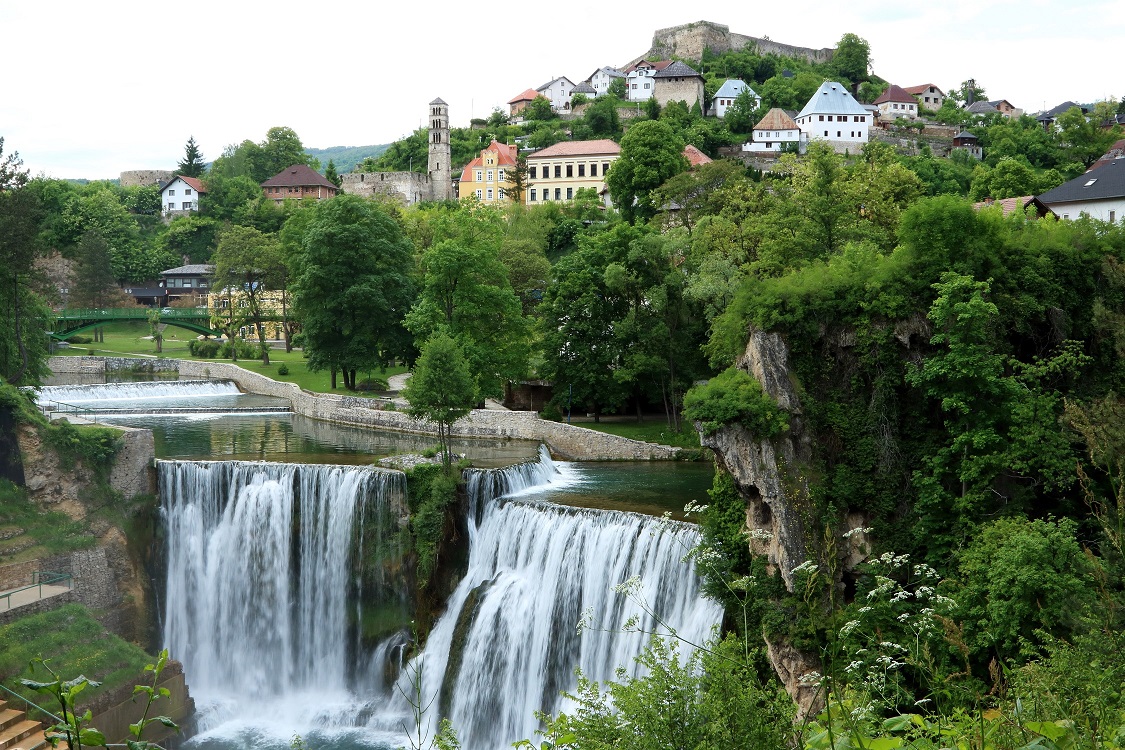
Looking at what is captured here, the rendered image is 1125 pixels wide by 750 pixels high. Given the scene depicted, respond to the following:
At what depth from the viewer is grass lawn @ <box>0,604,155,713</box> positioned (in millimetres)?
22547

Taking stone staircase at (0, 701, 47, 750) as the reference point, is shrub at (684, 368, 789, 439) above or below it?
above

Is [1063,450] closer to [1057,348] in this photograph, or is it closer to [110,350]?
[1057,348]

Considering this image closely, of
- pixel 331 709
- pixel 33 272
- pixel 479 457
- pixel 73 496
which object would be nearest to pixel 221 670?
pixel 331 709

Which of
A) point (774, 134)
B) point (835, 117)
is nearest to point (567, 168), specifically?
point (774, 134)

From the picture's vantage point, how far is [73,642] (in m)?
24.1

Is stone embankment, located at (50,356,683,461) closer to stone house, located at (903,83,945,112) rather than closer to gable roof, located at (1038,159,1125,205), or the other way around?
gable roof, located at (1038,159,1125,205)

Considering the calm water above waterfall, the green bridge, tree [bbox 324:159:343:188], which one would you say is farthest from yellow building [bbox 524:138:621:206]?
the calm water above waterfall

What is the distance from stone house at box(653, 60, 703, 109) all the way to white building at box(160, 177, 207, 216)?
5201cm

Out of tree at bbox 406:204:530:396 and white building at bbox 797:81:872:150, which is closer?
tree at bbox 406:204:530:396

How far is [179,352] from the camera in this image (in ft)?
212

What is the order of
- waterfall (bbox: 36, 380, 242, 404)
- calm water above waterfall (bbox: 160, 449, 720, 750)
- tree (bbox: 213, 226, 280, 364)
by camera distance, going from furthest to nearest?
tree (bbox: 213, 226, 280, 364) → waterfall (bbox: 36, 380, 242, 404) → calm water above waterfall (bbox: 160, 449, 720, 750)

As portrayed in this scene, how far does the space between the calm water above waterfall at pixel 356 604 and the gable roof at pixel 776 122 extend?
69.5 meters

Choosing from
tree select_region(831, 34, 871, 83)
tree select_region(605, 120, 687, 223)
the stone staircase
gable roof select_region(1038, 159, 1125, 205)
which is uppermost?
tree select_region(831, 34, 871, 83)

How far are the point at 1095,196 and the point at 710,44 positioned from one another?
9664 centimetres
